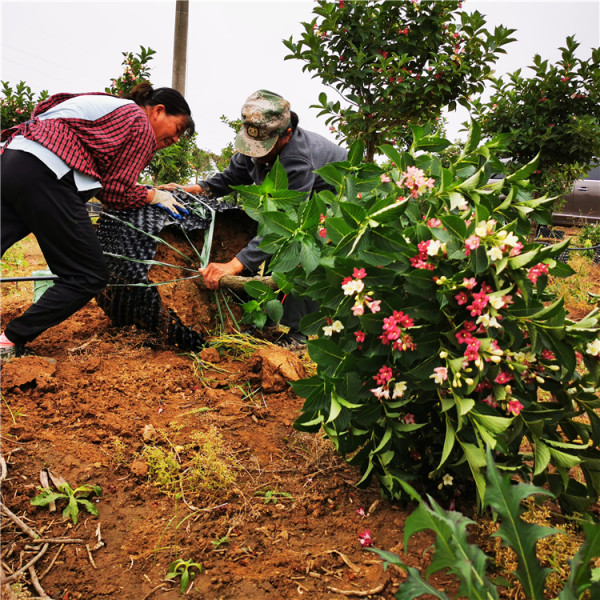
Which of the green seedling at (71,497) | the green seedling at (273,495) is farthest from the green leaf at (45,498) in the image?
the green seedling at (273,495)

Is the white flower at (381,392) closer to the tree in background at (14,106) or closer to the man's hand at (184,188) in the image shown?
the man's hand at (184,188)

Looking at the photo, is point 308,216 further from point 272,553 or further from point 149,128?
point 149,128

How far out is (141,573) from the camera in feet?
4.78

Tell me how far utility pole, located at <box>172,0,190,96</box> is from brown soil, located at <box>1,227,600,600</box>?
4.53 meters

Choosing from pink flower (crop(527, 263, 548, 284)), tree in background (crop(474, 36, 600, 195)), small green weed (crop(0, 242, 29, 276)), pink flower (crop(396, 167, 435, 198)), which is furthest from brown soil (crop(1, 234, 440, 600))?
tree in background (crop(474, 36, 600, 195))

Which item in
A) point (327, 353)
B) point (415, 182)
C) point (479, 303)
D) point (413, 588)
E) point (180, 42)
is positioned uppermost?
point (180, 42)

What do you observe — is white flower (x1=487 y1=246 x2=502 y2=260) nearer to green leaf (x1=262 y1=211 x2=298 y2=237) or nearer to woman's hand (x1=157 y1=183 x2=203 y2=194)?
green leaf (x1=262 y1=211 x2=298 y2=237)

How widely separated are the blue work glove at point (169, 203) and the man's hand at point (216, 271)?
378 millimetres

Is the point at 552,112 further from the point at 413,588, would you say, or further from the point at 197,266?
the point at 413,588

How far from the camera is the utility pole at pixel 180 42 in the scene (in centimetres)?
607

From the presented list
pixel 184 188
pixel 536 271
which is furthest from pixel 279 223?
pixel 184 188

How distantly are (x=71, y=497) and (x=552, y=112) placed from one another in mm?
5167

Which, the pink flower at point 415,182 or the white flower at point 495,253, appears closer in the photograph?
the white flower at point 495,253

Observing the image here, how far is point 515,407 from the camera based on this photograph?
4.30 feet
